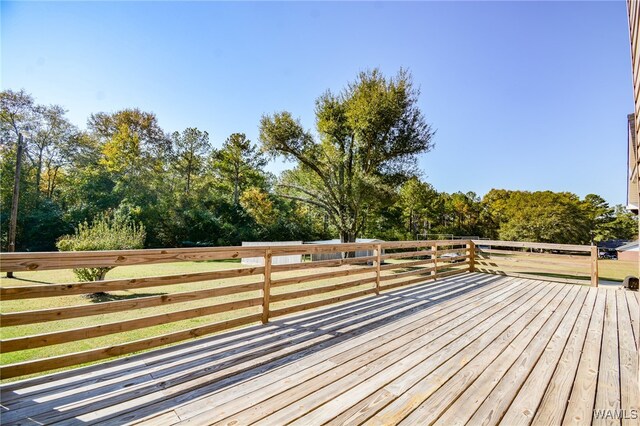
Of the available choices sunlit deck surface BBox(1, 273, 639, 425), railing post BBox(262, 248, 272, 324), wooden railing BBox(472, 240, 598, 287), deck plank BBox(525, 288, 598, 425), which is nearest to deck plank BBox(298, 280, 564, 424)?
sunlit deck surface BBox(1, 273, 639, 425)

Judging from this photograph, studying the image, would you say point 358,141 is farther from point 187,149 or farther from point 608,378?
point 187,149

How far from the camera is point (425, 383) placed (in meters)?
2.09

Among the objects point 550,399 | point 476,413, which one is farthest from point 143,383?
point 550,399

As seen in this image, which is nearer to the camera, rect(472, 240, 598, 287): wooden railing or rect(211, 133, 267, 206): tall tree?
rect(472, 240, 598, 287): wooden railing

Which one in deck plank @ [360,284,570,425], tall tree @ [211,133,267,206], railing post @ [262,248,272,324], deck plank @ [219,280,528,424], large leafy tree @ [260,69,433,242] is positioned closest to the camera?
deck plank @ [219,280,528,424]

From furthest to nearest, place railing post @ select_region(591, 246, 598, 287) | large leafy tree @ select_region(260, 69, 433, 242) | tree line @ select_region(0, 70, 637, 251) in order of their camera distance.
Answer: tree line @ select_region(0, 70, 637, 251)
large leafy tree @ select_region(260, 69, 433, 242)
railing post @ select_region(591, 246, 598, 287)

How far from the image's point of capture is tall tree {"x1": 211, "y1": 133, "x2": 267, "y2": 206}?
27.5 meters

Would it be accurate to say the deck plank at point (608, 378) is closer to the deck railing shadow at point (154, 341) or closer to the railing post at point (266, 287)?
the deck railing shadow at point (154, 341)

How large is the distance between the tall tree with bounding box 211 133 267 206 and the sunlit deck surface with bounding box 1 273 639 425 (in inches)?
991

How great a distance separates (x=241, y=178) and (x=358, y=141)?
18101 mm

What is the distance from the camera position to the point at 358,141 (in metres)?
13.6

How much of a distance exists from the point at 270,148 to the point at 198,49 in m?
5.46

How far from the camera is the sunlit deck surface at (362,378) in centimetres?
169

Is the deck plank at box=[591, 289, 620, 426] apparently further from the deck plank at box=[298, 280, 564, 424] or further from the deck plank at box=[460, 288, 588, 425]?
the deck plank at box=[298, 280, 564, 424]
